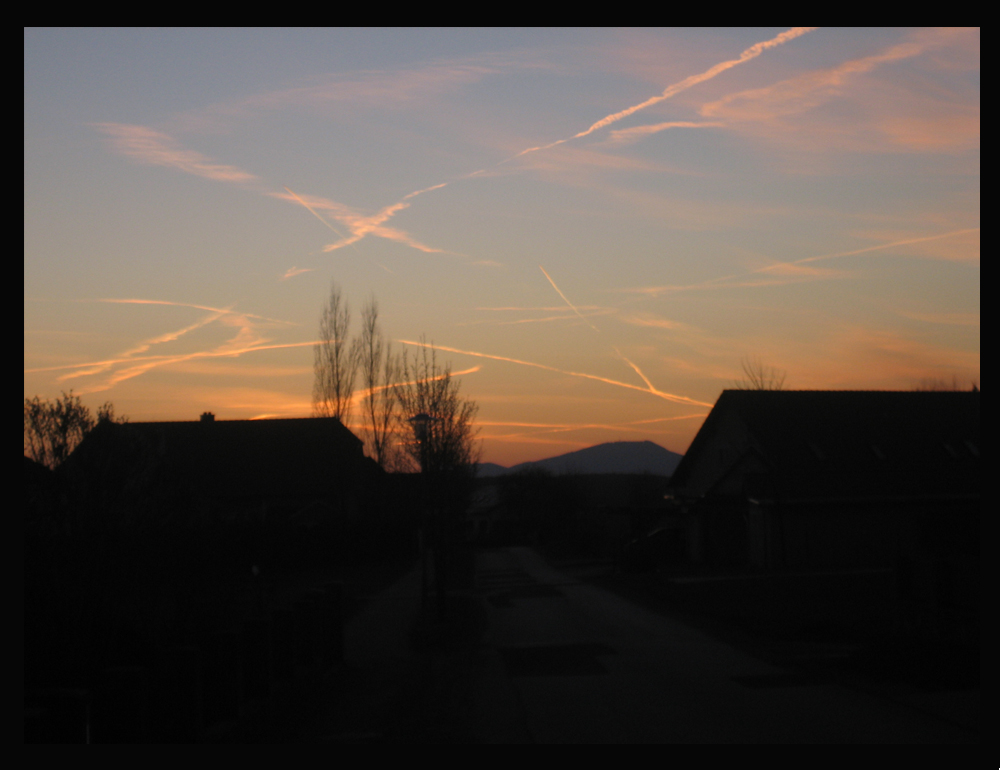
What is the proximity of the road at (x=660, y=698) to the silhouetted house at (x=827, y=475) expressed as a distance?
18.7 meters

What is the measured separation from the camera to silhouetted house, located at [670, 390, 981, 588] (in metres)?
33.2

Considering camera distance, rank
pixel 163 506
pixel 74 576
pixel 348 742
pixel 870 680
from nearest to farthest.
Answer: pixel 348 742, pixel 870 680, pixel 74 576, pixel 163 506

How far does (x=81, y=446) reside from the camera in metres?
18.6

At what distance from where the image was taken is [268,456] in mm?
52906

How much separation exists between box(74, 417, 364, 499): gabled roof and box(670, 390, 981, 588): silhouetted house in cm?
2009

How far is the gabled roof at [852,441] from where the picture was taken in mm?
34281

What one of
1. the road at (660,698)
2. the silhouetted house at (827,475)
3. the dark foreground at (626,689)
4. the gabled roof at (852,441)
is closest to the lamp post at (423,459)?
the dark foreground at (626,689)

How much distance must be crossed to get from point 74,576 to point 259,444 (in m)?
43.1

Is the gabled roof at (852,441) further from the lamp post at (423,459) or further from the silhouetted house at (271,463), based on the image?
the silhouetted house at (271,463)

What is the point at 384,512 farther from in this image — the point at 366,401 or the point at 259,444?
the point at 259,444

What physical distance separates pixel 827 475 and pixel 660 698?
26.8 metres

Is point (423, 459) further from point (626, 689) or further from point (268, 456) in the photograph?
point (268, 456)

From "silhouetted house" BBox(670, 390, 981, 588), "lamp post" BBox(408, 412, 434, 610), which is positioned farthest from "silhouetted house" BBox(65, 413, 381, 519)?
"lamp post" BBox(408, 412, 434, 610)

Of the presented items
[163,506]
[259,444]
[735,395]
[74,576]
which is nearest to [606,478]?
[259,444]
